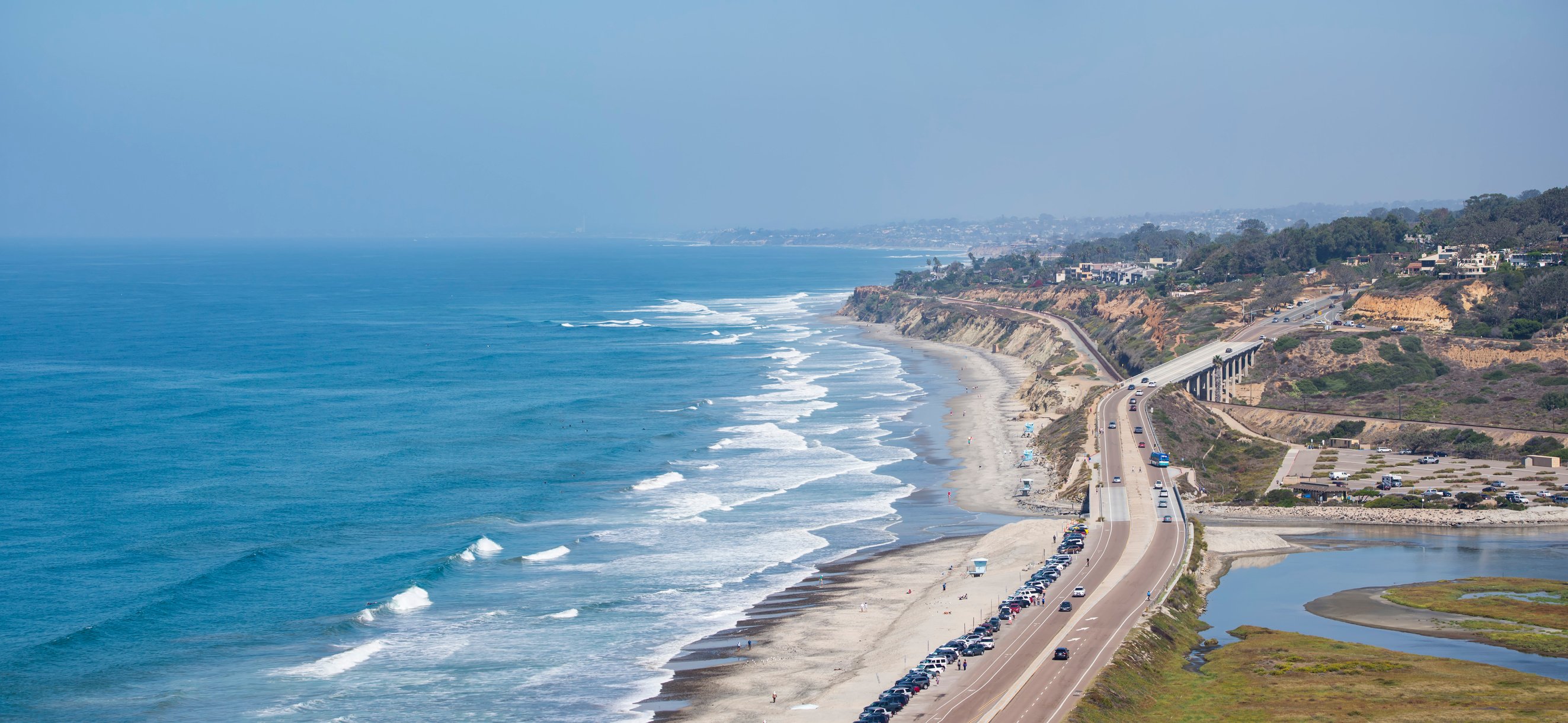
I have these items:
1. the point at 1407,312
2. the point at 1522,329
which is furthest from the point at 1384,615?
the point at 1407,312

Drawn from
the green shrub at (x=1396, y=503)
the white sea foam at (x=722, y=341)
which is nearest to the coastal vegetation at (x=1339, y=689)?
the green shrub at (x=1396, y=503)

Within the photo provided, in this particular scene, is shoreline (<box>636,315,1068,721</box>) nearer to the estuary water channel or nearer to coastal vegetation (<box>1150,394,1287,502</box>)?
the estuary water channel

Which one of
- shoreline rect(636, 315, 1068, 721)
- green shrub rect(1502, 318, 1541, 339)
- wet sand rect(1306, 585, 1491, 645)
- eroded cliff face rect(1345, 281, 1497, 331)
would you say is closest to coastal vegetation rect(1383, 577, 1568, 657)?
wet sand rect(1306, 585, 1491, 645)

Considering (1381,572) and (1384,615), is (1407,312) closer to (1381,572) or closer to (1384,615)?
(1381,572)

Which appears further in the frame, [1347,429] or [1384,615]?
[1347,429]

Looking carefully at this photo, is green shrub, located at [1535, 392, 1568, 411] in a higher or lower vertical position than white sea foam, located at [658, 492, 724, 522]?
higher

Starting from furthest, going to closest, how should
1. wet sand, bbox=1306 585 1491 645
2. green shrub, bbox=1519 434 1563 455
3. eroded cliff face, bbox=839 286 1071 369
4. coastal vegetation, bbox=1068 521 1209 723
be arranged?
eroded cliff face, bbox=839 286 1071 369, green shrub, bbox=1519 434 1563 455, wet sand, bbox=1306 585 1491 645, coastal vegetation, bbox=1068 521 1209 723
